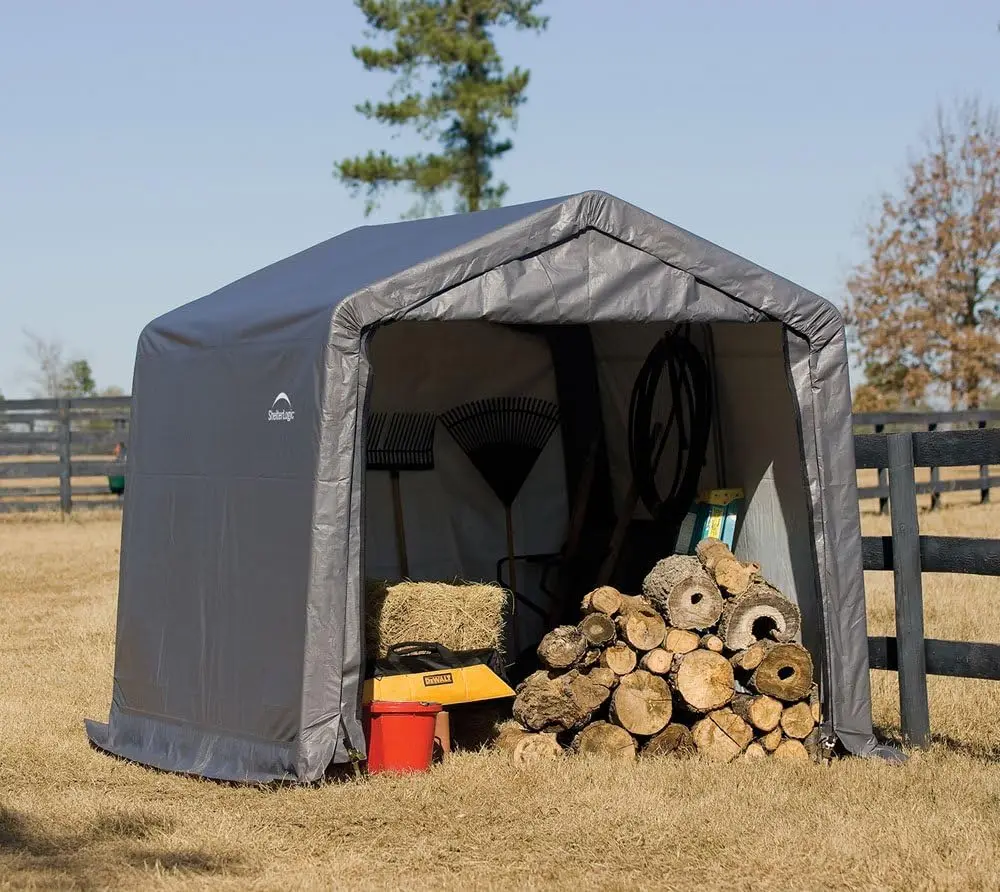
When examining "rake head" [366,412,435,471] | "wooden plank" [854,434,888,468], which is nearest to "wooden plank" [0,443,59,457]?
"rake head" [366,412,435,471]

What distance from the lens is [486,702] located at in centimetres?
751

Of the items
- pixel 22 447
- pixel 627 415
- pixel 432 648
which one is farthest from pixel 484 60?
pixel 432 648

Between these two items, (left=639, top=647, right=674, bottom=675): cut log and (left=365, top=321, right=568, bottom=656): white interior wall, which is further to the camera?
(left=365, top=321, right=568, bottom=656): white interior wall

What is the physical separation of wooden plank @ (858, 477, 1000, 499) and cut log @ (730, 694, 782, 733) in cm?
1040

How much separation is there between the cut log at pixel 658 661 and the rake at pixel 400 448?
A: 1.77m

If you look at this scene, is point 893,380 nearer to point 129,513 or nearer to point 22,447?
point 22,447

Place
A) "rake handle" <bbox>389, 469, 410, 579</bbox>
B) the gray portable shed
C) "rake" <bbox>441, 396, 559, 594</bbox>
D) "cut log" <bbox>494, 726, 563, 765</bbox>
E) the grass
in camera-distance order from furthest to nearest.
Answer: "rake" <bbox>441, 396, 559, 594</bbox> < "rake handle" <bbox>389, 469, 410, 579</bbox> < "cut log" <bbox>494, 726, 563, 765</bbox> < the gray portable shed < the grass

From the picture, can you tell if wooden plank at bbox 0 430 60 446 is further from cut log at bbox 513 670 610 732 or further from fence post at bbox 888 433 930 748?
fence post at bbox 888 433 930 748

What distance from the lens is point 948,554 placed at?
6.24 meters

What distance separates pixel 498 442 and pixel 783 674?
7.55ft

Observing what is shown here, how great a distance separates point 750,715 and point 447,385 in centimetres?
261

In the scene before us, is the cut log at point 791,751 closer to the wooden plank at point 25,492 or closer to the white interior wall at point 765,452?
the white interior wall at point 765,452

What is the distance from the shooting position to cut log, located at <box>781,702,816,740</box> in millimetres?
6203

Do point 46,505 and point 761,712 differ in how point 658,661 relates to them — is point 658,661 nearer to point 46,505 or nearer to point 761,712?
point 761,712
